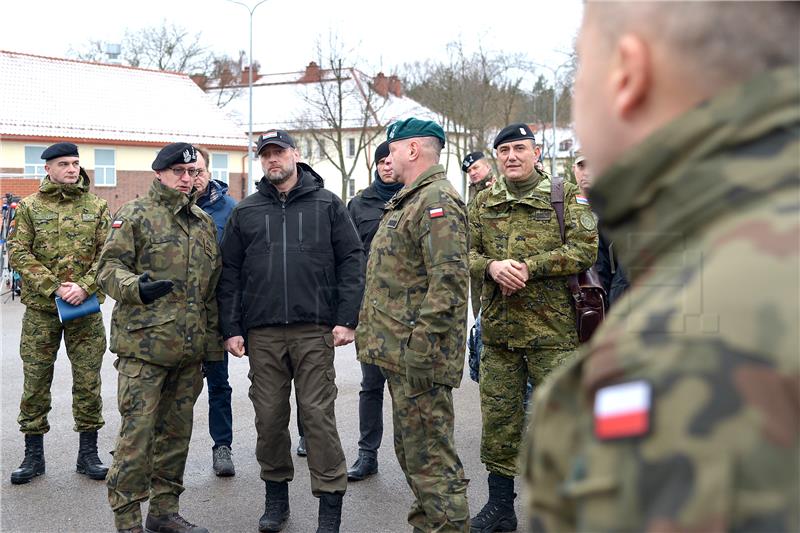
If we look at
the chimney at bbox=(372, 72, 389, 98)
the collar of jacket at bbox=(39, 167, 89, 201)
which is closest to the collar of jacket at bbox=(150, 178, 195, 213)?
the collar of jacket at bbox=(39, 167, 89, 201)

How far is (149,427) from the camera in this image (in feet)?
15.5

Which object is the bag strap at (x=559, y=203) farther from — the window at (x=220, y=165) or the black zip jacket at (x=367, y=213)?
the window at (x=220, y=165)

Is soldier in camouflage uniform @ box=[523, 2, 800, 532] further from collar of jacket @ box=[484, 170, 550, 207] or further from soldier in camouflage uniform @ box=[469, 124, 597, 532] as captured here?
collar of jacket @ box=[484, 170, 550, 207]

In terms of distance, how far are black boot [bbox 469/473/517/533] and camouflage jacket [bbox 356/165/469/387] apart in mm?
898

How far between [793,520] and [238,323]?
441cm

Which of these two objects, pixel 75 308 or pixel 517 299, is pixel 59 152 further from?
pixel 517 299

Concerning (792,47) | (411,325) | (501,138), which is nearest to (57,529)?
(411,325)

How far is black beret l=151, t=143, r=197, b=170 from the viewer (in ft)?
16.3

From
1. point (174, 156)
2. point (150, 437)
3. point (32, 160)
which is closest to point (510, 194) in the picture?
point (174, 156)

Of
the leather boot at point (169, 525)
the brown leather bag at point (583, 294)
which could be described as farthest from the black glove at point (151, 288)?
the brown leather bag at point (583, 294)

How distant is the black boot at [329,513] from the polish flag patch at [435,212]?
1.72 m

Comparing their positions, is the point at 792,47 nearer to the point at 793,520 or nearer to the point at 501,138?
the point at 793,520

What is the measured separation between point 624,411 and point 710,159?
333 millimetres

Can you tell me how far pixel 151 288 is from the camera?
15.1ft
